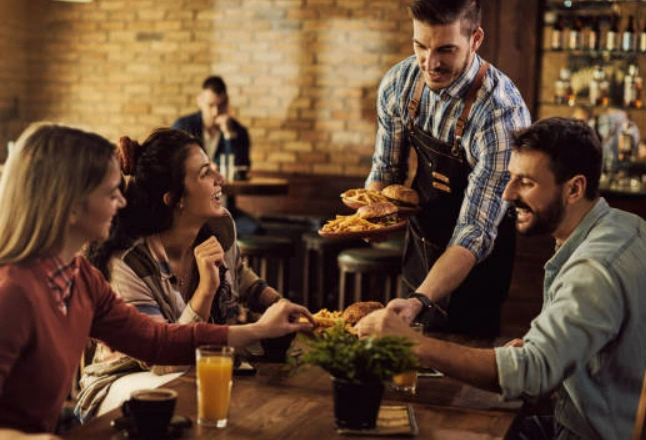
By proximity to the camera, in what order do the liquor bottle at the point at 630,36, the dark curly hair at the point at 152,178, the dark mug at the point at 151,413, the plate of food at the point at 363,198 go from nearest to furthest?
the dark mug at the point at 151,413 < the dark curly hair at the point at 152,178 < the plate of food at the point at 363,198 < the liquor bottle at the point at 630,36

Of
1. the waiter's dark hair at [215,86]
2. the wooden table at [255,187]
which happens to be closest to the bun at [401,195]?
the wooden table at [255,187]

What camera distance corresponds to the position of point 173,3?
8938 mm

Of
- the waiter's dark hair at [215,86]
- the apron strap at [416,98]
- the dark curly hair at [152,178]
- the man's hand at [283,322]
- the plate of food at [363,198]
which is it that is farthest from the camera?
the waiter's dark hair at [215,86]

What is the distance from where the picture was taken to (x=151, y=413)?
192cm

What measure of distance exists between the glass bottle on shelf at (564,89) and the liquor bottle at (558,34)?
172 mm

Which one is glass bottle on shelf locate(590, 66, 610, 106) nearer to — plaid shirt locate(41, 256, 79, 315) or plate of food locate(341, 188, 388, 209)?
plate of food locate(341, 188, 388, 209)

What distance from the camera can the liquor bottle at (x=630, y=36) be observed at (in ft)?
23.2

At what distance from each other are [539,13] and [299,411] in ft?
17.4

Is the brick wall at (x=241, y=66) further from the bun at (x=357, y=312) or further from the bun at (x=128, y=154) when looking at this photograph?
the bun at (x=357, y=312)

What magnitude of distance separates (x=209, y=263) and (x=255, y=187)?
13.2 ft

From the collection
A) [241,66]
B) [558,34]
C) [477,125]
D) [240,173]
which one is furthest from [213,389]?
[241,66]

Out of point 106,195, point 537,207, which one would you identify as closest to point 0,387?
point 106,195

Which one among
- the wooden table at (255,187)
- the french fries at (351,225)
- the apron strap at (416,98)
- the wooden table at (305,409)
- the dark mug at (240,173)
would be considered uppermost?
the apron strap at (416,98)

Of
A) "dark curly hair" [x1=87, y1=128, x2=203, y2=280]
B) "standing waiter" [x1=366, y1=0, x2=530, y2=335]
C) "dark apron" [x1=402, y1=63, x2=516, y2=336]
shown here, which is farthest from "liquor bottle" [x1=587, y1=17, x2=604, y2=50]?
"dark curly hair" [x1=87, y1=128, x2=203, y2=280]
